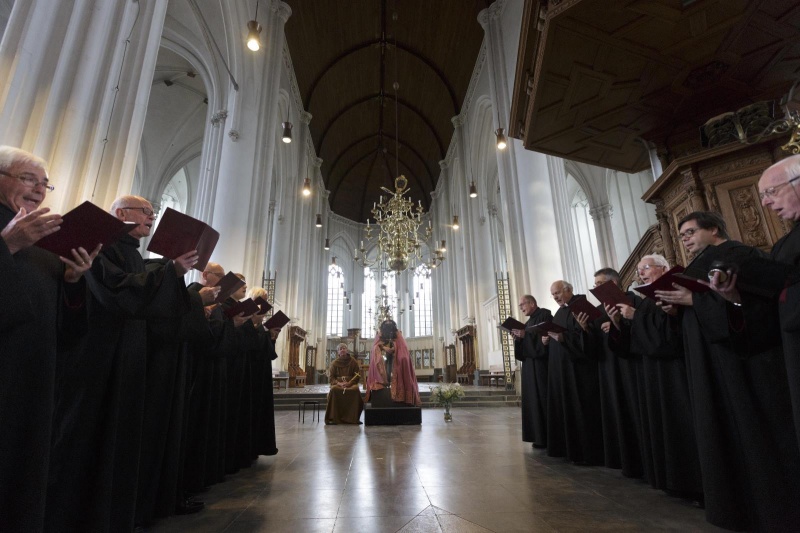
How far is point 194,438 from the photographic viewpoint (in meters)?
2.57

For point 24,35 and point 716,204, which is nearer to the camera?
point 24,35

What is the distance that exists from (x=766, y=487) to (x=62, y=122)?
4.97 meters

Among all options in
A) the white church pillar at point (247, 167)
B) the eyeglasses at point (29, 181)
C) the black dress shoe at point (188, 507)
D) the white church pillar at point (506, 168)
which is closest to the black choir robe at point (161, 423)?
the black dress shoe at point (188, 507)

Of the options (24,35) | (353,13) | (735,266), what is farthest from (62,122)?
(353,13)

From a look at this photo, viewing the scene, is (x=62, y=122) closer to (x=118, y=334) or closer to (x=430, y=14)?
(x=118, y=334)

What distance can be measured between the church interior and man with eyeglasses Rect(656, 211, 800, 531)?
0.26 meters

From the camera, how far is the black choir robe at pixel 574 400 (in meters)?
3.29

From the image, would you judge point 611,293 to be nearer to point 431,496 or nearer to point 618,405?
point 618,405

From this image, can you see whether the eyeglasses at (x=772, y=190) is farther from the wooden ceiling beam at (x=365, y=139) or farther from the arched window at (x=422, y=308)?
the arched window at (x=422, y=308)

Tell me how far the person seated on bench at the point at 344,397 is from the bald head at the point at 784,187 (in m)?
5.84

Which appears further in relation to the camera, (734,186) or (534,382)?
(734,186)

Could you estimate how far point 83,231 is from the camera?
148 centimetres

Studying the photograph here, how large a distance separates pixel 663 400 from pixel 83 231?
3.09 m

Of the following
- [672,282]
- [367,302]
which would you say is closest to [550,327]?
[672,282]
